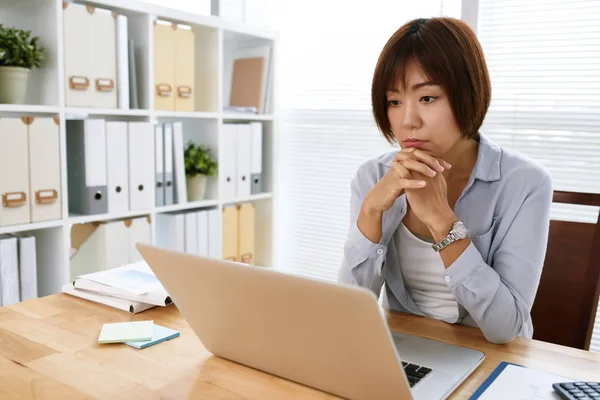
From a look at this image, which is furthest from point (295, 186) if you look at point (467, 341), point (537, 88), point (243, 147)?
point (467, 341)

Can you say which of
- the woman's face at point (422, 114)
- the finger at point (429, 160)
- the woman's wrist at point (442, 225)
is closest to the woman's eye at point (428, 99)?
the woman's face at point (422, 114)

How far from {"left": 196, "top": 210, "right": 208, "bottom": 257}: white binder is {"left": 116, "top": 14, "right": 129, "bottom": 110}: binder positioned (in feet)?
2.11

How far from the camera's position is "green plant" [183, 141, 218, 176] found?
2705mm

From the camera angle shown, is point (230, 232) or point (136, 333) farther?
point (230, 232)

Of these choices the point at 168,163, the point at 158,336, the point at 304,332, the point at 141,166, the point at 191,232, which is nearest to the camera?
the point at 304,332

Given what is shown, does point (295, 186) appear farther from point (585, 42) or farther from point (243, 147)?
point (585, 42)

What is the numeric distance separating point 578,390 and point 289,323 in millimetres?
413

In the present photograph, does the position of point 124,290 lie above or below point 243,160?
below

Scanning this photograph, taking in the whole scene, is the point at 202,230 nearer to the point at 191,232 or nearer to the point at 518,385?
the point at 191,232

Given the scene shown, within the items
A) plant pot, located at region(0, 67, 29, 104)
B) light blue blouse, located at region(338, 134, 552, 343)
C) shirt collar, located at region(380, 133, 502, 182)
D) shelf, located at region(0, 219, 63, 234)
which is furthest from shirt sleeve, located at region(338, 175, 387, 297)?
plant pot, located at region(0, 67, 29, 104)

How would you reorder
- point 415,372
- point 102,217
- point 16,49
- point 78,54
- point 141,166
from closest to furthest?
point 415,372
point 16,49
point 78,54
point 102,217
point 141,166

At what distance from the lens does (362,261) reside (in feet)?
4.19

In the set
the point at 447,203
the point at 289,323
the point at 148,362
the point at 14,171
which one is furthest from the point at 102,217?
the point at 289,323

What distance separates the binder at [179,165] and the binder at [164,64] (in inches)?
4.3
